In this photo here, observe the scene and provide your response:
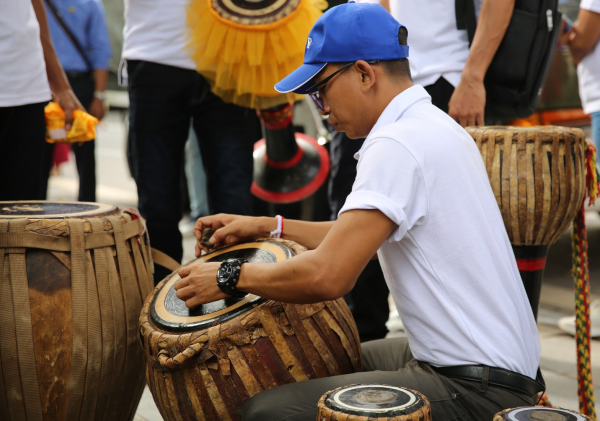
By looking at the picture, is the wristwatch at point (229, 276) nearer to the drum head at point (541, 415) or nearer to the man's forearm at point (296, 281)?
the man's forearm at point (296, 281)

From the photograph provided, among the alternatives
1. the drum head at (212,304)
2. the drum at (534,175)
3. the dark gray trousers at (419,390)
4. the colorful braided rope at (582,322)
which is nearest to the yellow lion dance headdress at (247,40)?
the drum at (534,175)

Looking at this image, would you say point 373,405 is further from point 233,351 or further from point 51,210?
point 51,210

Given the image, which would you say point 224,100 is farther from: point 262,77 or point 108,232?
point 108,232

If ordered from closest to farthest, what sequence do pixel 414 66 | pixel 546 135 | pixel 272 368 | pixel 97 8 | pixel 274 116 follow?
pixel 272 368 < pixel 546 135 < pixel 414 66 < pixel 274 116 < pixel 97 8

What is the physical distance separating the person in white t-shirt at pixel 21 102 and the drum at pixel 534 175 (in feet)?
5.52

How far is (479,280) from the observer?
5.88 ft

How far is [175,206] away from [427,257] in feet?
5.46

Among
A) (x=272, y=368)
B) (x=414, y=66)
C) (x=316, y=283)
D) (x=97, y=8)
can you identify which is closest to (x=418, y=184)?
(x=316, y=283)

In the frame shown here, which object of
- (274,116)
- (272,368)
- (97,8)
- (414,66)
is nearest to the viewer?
(272,368)

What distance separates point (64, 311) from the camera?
2133mm

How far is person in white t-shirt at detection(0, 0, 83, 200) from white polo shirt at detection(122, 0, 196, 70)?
18.8 inches

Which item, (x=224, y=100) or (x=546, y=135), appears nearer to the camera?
(x=546, y=135)

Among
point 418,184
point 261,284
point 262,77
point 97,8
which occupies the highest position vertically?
point 97,8

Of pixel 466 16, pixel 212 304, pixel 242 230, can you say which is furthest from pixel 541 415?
pixel 466 16
